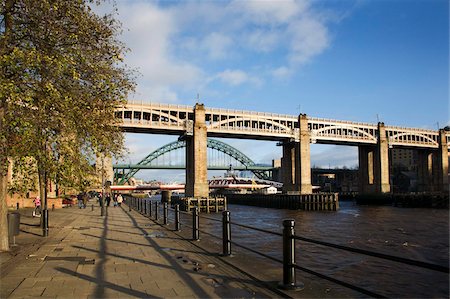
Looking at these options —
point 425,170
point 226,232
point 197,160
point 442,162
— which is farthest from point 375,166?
point 226,232

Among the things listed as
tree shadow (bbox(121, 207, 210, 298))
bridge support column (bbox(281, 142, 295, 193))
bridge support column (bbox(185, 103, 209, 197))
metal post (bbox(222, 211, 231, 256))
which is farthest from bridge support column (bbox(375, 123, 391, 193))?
tree shadow (bbox(121, 207, 210, 298))

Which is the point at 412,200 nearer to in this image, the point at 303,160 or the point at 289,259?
the point at 303,160

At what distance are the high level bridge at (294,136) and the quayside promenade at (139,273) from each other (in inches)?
2191

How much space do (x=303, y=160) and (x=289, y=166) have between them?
21.3ft

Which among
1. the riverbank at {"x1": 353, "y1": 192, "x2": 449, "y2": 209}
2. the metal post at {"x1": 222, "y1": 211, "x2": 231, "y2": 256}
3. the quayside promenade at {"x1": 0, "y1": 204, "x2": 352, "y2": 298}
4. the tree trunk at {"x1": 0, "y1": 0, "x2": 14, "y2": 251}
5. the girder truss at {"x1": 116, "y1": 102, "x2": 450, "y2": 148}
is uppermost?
→ the girder truss at {"x1": 116, "y1": 102, "x2": 450, "y2": 148}

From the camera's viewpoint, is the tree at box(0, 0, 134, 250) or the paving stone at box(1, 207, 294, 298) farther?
the tree at box(0, 0, 134, 250)

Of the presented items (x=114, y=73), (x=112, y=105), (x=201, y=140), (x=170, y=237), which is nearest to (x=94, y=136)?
(x=112, y=105)

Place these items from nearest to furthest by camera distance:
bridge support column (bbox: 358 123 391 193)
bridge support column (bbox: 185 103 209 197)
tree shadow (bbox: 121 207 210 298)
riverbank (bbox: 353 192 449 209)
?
tree shadow (bbox: 121 207 210 298), riverbank (bbox: 353 192 449 209), bridge support column (bbox: 185 103 209 197), bridge support column (bbox: 358 123 391 193)

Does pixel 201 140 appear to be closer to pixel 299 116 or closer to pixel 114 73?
pixel 299 116

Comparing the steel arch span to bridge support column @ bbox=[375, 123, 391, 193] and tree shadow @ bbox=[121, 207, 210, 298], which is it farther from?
tree shadow @ bbox=[121, 207, 210, 298]

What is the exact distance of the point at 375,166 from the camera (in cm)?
10556

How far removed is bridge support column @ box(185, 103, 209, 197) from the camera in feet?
248

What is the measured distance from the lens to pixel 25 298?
22.5 feet

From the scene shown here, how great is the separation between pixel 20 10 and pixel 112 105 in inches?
142
